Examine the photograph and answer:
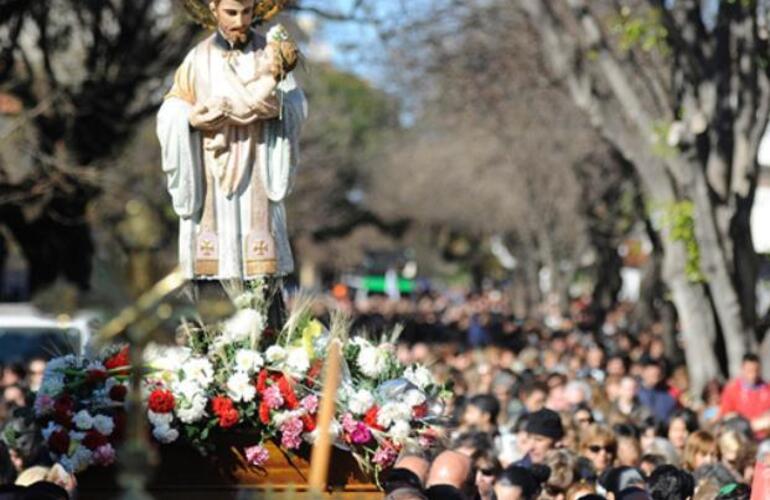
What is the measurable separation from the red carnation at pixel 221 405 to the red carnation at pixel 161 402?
19cm

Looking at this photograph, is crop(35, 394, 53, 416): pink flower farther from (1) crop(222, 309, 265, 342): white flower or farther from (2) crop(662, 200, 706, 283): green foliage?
(2) crop(662, 200, 706, 283): green foliage

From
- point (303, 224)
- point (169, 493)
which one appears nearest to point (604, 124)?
point (169, 493)

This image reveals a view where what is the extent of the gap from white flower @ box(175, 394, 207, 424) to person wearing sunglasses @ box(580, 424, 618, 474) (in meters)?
4.66

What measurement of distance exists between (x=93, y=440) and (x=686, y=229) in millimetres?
14293

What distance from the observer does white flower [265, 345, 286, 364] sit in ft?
30.0

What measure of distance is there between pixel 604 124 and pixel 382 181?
2547 inches

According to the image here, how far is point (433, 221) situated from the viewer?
3425 inches

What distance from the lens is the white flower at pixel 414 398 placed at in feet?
30.1

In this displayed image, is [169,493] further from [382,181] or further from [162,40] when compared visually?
[382,181]

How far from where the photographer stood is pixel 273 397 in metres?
8.95

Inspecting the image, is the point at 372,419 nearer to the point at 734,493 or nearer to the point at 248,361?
the point at 248,361

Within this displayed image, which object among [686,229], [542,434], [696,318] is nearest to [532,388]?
[542,434]

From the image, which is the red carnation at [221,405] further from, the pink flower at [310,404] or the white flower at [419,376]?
the white flower at [419,376]

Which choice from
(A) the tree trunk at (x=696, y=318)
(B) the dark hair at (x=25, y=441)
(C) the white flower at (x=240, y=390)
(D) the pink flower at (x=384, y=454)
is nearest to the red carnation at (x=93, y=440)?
(C) the white flower at (x=240, y=390)
